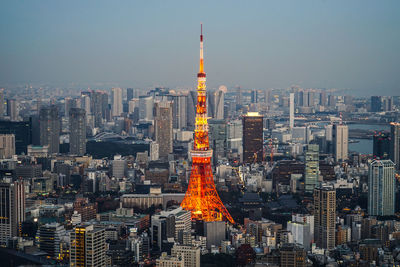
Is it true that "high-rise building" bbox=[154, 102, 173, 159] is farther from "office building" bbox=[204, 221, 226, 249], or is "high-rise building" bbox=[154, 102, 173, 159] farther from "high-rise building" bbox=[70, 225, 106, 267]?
"high-rise building" bbox=[70, 225, 106, 267]

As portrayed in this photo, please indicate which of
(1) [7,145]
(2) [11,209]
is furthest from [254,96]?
(2) [11,209]

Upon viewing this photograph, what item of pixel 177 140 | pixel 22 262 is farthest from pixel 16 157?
pixel 22 262

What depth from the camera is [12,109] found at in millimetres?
16375

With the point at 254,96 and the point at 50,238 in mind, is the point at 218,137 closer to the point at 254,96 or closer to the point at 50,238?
the point at 254,96

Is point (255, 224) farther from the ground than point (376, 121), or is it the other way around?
point (376, 121)

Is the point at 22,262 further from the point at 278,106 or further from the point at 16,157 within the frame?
the point at 278,106

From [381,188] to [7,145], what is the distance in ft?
34.2

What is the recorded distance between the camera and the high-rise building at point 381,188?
12.3 metres

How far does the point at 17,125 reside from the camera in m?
19.5

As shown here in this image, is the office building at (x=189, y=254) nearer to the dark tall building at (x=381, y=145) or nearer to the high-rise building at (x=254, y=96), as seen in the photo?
the dark tall building at (x=381, y=145)

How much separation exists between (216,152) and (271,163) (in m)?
2.16

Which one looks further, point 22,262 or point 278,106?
point 278,106

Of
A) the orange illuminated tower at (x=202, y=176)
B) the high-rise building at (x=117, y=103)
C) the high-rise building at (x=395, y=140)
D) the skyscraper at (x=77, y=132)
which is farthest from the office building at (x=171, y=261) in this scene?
the high-rise building at (x=117, y=103)

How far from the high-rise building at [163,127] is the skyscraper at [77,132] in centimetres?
244
